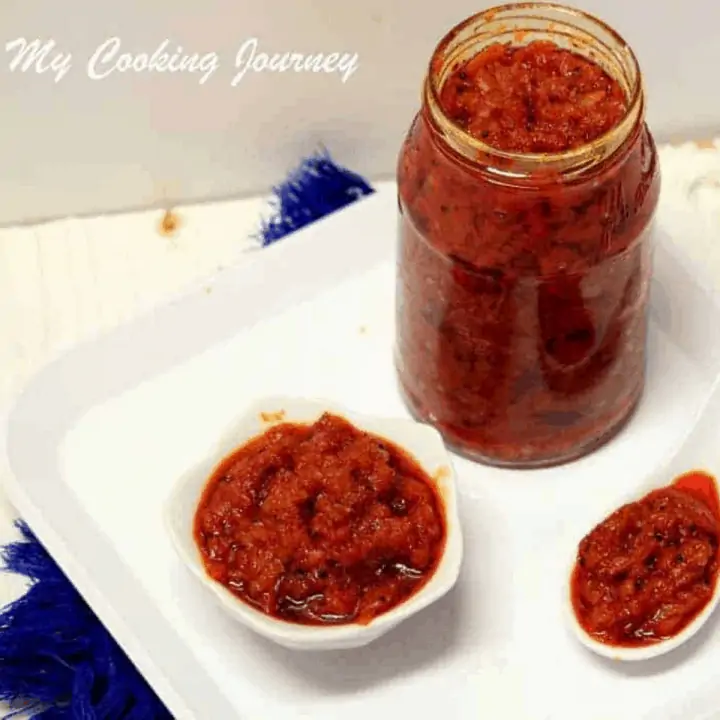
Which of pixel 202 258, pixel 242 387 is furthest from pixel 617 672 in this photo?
pixel 202 258

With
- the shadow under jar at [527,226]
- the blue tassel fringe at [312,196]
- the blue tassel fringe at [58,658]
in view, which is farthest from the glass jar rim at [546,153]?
the blue tassel fringe at [58,658]

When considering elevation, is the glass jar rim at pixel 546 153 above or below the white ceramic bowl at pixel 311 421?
above

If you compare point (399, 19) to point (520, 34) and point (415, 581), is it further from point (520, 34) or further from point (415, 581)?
point (415, 581)

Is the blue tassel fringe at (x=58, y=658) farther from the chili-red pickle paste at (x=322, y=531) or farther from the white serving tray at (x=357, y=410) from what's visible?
the chili-red pickle paste at (x=322, y=531)

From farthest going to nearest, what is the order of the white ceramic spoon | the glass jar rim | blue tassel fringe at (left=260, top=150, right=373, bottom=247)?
blue tassel fringe at (left=260, top=150, right=373, bottom=247)
the white ceramic spoon
the glass jar rim

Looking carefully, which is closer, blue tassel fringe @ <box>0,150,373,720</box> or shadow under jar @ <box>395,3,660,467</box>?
shadow under jar @ <box>395,3,660,467</box>

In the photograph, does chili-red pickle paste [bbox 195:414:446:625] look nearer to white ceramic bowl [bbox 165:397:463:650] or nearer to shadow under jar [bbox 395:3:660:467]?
white ceramic bowl [bbox 165:397:463:650]

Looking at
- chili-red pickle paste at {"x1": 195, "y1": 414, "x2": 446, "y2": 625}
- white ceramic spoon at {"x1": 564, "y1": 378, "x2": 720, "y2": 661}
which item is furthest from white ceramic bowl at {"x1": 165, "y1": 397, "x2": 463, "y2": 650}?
white ceramic spoon at {"x1": 564, "y1": 378, "x2": 720, "y2": 661}
